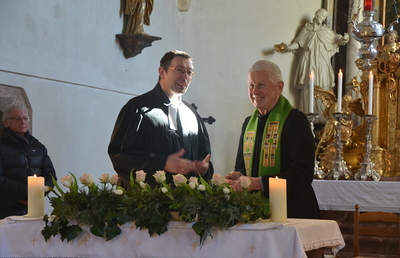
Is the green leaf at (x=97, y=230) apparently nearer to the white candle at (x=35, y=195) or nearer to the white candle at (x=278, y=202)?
the white candle at (x=35, y=195)

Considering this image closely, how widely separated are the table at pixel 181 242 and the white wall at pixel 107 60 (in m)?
3.16

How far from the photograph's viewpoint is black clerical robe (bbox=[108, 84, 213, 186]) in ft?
12.0

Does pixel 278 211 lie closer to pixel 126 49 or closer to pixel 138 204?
pixel 138 204

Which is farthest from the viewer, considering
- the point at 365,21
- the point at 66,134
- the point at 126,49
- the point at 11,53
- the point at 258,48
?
the point at 258,48

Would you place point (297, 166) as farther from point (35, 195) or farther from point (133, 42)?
point (133, 42)

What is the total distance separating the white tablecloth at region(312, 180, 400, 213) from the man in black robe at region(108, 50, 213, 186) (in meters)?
2.20

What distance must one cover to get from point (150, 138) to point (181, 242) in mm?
1304

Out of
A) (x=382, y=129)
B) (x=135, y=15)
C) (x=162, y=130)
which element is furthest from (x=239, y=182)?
(x=135, y=15)

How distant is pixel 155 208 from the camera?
8.86 feet

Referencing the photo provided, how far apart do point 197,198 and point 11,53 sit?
12.0 ft

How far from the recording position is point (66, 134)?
21.6 feet

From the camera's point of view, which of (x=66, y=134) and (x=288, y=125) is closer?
(x=288, y=125)

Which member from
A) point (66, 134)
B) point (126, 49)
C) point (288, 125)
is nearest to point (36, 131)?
point (66, 134)

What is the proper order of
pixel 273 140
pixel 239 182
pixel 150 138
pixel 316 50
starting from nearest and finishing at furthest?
pixel 239 182
pixel 273 140
pixel 150 138
pixel 316 50
